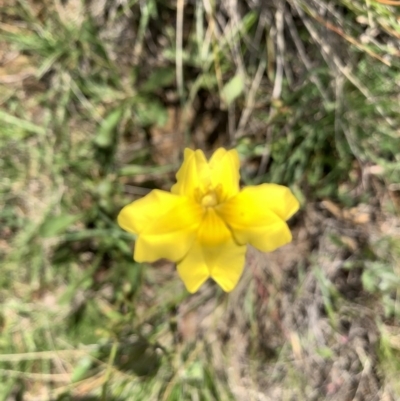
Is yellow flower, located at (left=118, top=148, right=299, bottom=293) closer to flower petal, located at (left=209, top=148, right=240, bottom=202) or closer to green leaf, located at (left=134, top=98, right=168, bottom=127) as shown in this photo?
flower petal, located at (left=209, top=148, right=240, bottom=202)

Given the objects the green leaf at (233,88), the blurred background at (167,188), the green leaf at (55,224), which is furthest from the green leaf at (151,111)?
the green leaf at (55,224)

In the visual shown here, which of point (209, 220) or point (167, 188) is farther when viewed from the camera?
point (167, 188)

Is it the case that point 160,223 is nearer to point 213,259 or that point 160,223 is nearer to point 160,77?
point 213,259

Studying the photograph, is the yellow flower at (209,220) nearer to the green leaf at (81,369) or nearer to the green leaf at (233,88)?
the green leaf at (233,88)

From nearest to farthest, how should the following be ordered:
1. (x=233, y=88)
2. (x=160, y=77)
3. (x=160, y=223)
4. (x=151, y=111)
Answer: (x=160, y=223), (x=233, y=88), (x=160, y=77), (x=151, y=111)

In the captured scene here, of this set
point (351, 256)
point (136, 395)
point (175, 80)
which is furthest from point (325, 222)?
point (136, 395)

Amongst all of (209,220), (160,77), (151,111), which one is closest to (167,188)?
(151,111)

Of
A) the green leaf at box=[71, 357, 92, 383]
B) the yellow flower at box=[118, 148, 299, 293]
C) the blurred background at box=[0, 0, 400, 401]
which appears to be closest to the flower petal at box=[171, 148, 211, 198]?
the yellow flower at box=[118, 148, 299, 293]
